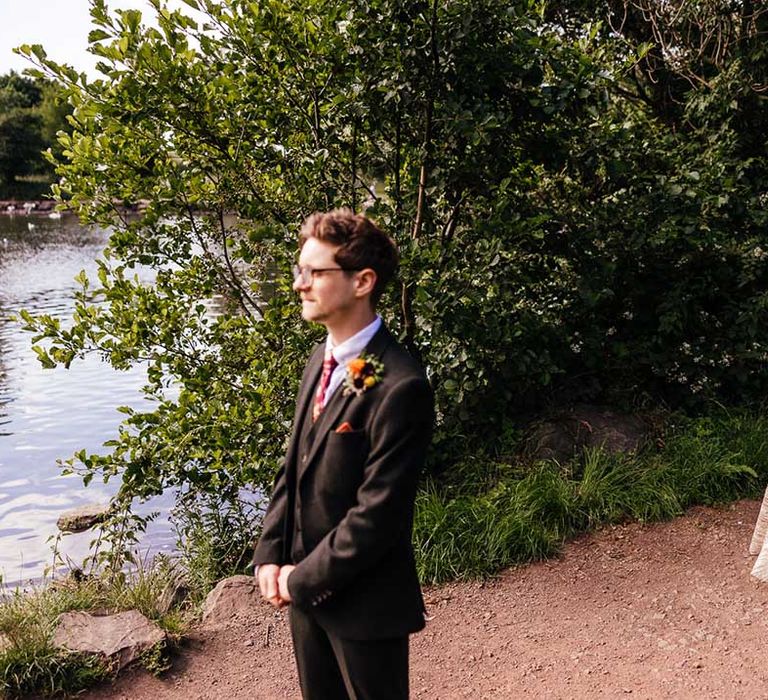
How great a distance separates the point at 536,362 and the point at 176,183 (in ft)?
9.48

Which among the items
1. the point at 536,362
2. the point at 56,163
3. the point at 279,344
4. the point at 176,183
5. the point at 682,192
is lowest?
the point at 536,362

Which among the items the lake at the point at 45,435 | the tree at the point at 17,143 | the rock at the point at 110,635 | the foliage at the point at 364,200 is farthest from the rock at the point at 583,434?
the tree at the point at 17,143

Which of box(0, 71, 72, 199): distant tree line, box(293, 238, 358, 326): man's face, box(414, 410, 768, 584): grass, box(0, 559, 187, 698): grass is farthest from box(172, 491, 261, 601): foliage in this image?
box(0, 71, 72, 199): distant tree line

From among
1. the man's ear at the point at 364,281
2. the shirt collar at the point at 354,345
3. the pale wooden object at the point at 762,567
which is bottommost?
the pale wooden object at the point at 762,567

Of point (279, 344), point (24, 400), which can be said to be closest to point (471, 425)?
point (279, 344)

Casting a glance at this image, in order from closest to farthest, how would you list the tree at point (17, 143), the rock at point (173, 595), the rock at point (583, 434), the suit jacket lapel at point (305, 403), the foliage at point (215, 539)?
the suit jacket lapel at point (305, 403) < the rock at point (173, 595) < the foliage at point (215, 539) < the rock at point (583, 434) < the tree at point (17, 143)

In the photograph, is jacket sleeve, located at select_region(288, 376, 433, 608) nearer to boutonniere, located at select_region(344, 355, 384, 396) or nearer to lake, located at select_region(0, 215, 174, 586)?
boutonniere, located at select_region(344, 355, 384, 396)

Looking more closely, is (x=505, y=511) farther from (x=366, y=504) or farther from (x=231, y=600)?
(x=366, y=504)

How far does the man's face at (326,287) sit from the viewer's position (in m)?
2.45

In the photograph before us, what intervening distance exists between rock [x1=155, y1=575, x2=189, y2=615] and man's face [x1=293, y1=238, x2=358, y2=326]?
3270 millimetres

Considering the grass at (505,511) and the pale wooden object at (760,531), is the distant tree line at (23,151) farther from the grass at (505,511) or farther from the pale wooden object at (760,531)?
the pale wooden object at (760,531)

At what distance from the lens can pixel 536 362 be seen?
6062 mm

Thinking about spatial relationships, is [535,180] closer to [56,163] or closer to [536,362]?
[536,362]

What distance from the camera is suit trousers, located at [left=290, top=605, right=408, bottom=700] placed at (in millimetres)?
2463
